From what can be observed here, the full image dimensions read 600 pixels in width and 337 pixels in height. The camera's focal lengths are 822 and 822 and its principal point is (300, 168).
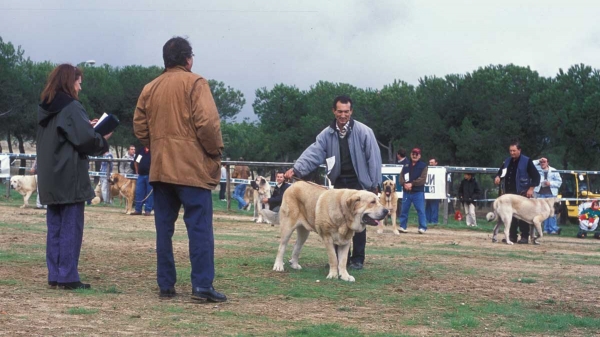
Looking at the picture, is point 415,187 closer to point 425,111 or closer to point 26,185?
point 26,185

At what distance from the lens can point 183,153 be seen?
6887 mm

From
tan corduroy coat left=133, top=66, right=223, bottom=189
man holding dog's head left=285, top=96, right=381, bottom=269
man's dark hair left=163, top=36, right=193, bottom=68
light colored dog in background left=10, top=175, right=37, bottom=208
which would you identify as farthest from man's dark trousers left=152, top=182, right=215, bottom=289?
light colored dog in background left=10, top=175, right=37, bottom=208

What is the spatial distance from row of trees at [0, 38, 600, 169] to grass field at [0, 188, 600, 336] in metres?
26.8

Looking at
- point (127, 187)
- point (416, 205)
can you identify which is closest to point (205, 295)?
point (416, 205)

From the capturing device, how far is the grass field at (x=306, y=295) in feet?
19.8

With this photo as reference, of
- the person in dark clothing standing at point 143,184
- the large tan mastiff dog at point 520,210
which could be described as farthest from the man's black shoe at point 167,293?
the person in dark clothing standing at point 143,184

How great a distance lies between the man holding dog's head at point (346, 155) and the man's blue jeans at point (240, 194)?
55.9 ft

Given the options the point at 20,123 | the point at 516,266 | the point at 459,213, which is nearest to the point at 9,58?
the point at 20,123

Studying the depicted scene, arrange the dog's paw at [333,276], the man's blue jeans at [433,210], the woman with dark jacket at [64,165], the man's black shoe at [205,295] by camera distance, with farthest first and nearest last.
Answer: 1. the man's blue jeans at [433,210]
2. the dog's paw at [333,276]
3. the woman with dark jacket at [64,165]
4. the man's black shoe at [205,295]

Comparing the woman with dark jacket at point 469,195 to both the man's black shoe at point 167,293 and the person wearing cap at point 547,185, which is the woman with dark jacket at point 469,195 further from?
the man's black shoe at point 167,293

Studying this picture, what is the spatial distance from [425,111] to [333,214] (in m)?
42.5

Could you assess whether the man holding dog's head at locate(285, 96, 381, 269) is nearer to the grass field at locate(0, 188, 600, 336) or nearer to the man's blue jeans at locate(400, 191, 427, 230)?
the grass field at locate(0, 188, 600, 336)

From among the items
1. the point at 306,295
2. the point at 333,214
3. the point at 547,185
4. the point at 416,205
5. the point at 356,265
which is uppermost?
the point at 547,185

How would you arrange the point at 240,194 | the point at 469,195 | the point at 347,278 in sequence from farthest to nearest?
the point at 240,194 < the point at 469,195 < the point at 347,278
